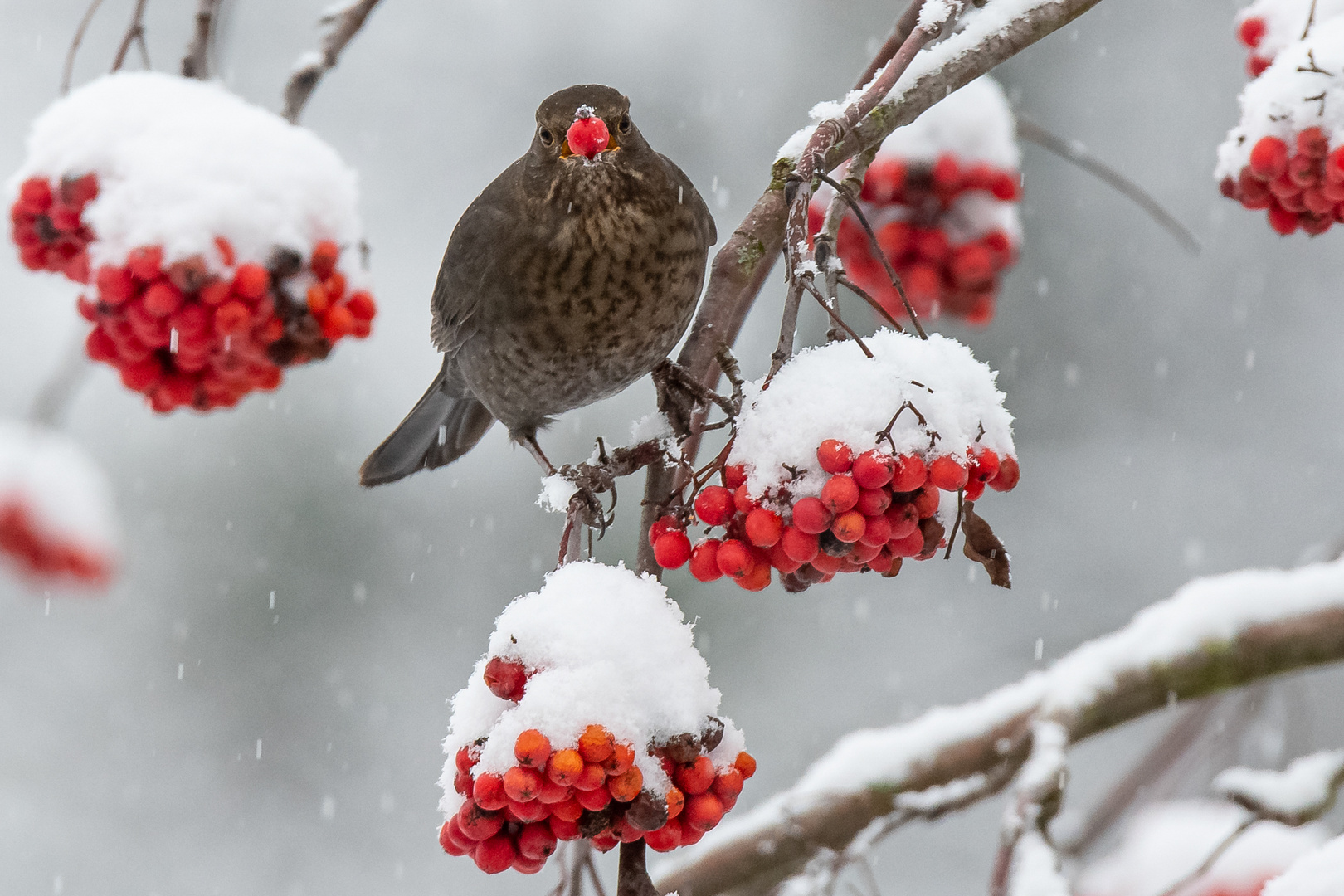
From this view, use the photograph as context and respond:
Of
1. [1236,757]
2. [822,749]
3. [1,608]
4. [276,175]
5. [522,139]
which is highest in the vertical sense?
[522,139]

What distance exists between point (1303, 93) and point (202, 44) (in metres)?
1.43

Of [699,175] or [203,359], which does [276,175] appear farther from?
[699,175]

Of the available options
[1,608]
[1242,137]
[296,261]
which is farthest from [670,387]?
[1,608]

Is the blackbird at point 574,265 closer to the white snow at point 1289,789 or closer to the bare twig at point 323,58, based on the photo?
the bare twig at point 323,58

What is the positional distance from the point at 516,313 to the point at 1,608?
468 cm

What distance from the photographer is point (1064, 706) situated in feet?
6.55

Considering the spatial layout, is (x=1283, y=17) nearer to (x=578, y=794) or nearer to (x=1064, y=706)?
(x=1064, y=706)

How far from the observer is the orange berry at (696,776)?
3.65 ft

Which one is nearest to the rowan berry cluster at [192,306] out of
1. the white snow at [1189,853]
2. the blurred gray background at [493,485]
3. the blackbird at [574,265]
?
the blackbird at [574,265]

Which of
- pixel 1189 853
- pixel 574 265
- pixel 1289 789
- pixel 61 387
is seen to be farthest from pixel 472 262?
pixel 1189 853

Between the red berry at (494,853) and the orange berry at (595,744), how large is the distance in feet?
0.44

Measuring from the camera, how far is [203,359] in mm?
1821

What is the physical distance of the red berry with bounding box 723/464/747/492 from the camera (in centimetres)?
113

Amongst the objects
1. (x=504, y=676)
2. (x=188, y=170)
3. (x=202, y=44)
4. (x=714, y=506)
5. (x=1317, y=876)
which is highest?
(x=202, y=44)
